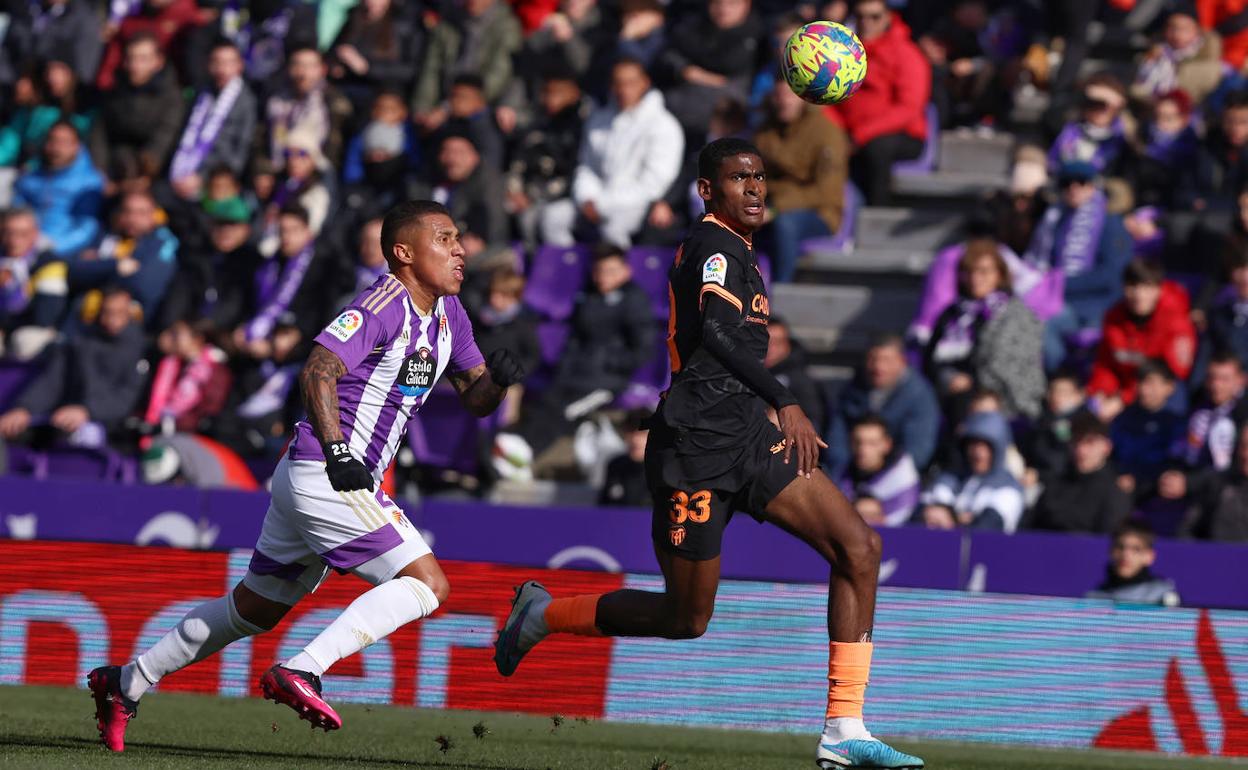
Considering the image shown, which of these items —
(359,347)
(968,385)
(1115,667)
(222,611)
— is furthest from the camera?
(968,385)

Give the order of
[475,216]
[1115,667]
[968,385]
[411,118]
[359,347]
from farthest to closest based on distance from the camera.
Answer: [411,118], [475,216], [968,385], [1115,667], [359,347]

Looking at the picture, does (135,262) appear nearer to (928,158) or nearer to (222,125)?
(222,125)

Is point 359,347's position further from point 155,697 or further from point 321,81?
point 321,81

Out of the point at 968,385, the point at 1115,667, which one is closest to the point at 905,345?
the point at 968,385

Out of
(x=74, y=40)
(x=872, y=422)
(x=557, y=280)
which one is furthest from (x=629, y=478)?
(x=74, y=40)

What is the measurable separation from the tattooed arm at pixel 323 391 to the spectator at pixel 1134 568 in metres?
5.93

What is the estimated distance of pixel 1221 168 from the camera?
15.1 meters

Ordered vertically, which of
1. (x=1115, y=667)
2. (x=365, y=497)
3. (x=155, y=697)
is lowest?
(x=155, y=697)

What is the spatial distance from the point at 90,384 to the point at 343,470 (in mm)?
9010

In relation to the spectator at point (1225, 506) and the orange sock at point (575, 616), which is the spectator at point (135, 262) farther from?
the orange sock at point (575, 616)

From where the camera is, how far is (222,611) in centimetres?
838

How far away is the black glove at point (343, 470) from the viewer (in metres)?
7.35

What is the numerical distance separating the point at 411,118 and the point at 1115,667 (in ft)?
30.2

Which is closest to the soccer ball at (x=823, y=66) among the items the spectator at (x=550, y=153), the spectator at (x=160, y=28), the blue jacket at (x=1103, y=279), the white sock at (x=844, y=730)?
the white sock at (x=844, y=730)
